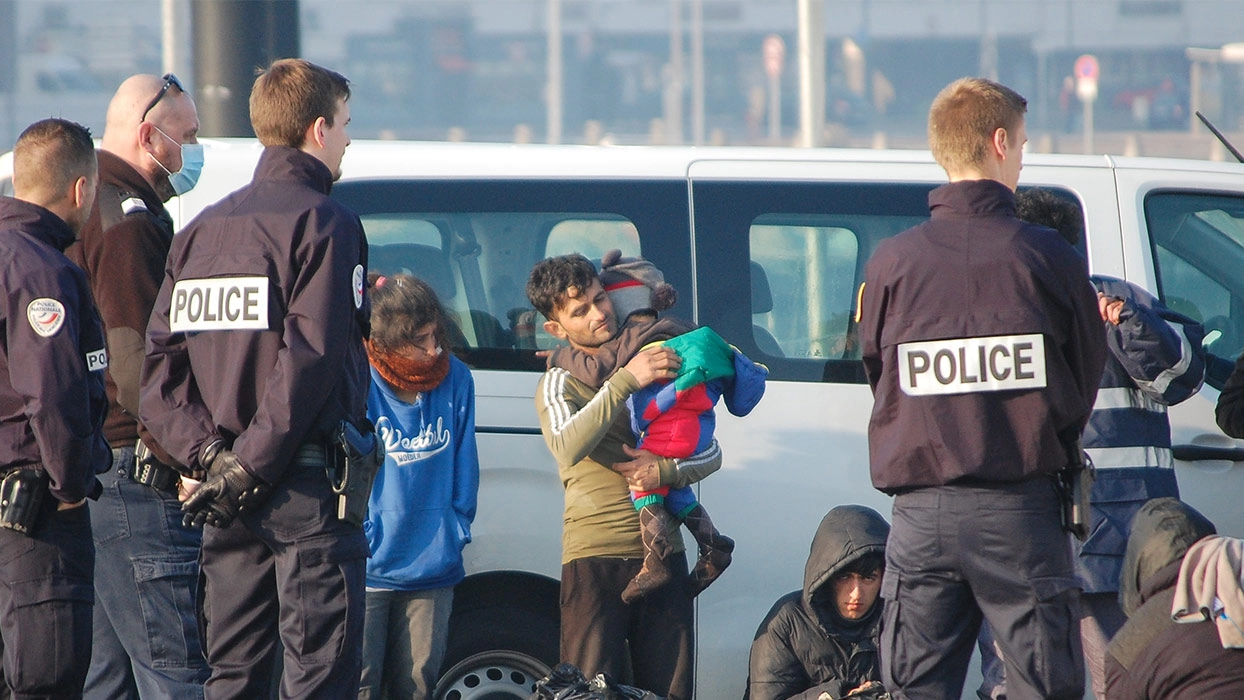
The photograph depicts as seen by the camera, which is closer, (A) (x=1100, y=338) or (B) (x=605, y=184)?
(A) (x=1100, y=338)

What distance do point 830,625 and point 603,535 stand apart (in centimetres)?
76

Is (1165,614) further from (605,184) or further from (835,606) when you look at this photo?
(605,184)

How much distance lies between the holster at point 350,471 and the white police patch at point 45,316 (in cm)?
78

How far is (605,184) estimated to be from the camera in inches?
171

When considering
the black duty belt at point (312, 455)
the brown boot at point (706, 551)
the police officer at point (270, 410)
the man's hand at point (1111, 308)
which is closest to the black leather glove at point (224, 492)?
the police officer at point (270, 410)

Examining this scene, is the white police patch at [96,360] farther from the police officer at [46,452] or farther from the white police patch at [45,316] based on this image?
the white police patch at [45,316]

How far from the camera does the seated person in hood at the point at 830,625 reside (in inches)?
158

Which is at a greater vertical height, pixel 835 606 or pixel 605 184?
pixel 605 184

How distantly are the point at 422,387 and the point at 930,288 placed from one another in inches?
63.2

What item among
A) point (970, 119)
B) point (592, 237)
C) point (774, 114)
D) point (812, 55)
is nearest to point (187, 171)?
point (592, 237)

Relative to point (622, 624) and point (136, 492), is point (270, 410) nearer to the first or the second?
point (136, 492)

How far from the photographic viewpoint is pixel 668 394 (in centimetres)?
399

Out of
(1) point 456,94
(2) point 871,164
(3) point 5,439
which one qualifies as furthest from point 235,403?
(1) point 456,94

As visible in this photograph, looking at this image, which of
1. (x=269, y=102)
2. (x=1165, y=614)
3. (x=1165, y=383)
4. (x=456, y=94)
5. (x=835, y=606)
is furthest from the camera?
(x=456, y=94)
